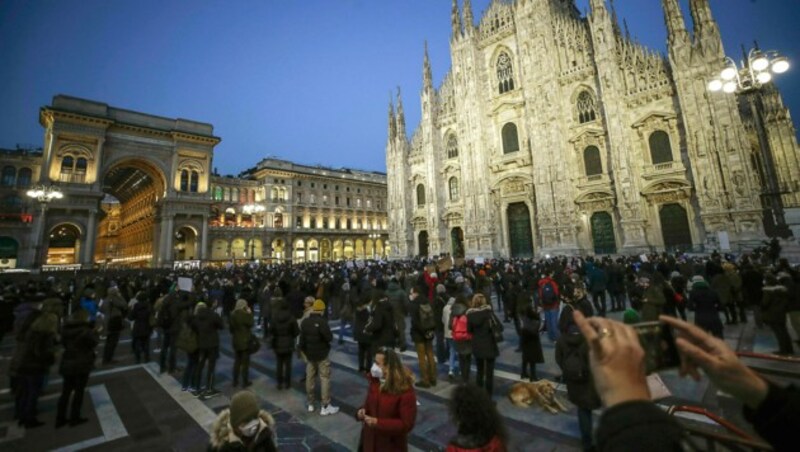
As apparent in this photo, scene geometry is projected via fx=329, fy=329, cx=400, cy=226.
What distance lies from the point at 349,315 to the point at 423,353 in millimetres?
3768

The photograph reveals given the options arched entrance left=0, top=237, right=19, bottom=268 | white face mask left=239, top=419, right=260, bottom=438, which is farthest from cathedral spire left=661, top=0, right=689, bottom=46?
arched entrance left=0, top=237, right=19, bottom=268

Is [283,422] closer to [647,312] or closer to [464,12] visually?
[647,312]

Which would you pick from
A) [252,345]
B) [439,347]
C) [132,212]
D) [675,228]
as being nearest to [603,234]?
[675,228]

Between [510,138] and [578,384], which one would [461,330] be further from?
[510,138]

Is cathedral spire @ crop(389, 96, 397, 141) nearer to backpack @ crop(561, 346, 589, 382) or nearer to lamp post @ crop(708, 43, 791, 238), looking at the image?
lamp post @ crop(708, 43, 791, 238)

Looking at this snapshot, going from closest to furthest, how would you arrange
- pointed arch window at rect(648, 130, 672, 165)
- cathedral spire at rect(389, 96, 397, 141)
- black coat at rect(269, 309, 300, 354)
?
black coat at rect(269, 309, 300, 354)
pointed arch window at rect(648, 130, 672, 165)
cathedral spire at rect(389, 96, 397, 141)

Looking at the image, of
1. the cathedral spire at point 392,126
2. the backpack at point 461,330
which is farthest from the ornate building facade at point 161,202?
the backpack at point 461,330

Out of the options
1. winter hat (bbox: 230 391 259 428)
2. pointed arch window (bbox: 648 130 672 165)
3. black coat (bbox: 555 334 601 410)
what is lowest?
black coat (bbox: 555 334 601 410)

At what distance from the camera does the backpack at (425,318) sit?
5723mm

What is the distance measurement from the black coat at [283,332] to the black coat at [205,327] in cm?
94

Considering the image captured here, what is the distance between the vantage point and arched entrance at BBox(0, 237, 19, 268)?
108 ft

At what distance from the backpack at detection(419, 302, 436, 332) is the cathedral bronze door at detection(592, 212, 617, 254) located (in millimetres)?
21994

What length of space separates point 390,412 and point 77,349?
518 centimetres

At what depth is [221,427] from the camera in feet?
7.75
